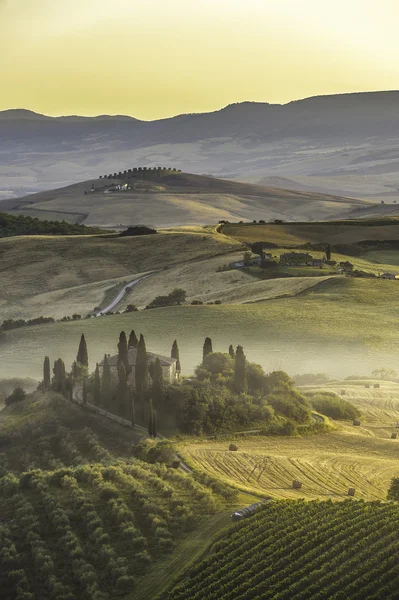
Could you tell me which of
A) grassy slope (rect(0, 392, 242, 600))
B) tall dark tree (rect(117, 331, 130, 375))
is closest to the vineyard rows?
grassy slope (rect(0, 392, 242, 600))

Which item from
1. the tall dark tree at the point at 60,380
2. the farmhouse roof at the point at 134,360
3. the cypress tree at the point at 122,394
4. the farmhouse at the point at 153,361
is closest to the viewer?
the cypress tree at the point at 122,394

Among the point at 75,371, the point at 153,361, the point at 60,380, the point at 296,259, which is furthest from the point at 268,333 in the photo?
the point at 296,259

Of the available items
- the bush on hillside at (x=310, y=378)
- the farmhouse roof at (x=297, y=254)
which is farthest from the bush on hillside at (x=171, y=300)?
the bush on hillside at (x=310, y=378)

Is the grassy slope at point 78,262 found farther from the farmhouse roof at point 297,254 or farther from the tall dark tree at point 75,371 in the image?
the tall dark tree at point 75,371

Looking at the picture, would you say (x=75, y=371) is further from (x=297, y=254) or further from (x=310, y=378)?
(x=297, y=254)

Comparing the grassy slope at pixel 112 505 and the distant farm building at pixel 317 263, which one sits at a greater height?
the distant farm building at pixel 317 263

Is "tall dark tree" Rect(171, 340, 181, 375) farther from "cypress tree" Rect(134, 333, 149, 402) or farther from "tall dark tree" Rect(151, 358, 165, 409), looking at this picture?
"tall dark tree" Rect(151, 358, 165, 409)
